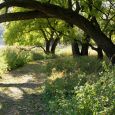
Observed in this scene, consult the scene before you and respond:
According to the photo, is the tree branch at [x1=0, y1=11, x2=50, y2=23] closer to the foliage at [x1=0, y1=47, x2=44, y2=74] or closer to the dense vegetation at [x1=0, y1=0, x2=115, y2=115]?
the dense vegetation at [x1=0, y1=0, x2=115, y2=115]

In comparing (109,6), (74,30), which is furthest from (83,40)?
(109,6)

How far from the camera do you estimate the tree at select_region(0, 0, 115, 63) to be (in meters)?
16.8

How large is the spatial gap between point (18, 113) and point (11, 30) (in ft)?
71.7

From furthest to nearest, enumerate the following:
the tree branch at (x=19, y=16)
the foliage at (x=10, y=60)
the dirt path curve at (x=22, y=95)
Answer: the foliage at (x=10, y=60), the tree branch at (x=19, y=16), the dirt path curve at (x=22, y=95)

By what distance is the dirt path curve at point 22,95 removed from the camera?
10.5 meters

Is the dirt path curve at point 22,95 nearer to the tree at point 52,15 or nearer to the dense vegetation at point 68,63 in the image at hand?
the dense vegetation at point 68,63

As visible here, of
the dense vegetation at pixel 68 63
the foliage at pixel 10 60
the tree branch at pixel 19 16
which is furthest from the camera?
the foliage at pixel 10 60

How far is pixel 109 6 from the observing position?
73.0 ft

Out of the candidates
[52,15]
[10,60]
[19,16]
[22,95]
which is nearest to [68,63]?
[52,15]

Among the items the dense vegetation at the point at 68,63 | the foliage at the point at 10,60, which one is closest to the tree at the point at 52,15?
the dense vegetation at the point at 68,63

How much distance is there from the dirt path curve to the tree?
2.52 meters

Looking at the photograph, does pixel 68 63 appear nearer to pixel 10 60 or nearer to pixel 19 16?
pixel 19 16

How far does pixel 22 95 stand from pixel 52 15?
5797 mm

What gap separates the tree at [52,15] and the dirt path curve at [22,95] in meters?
2.52
